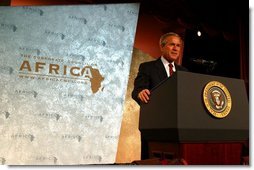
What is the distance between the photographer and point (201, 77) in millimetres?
1909

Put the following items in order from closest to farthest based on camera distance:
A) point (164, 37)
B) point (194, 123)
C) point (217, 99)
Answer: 1. point (194, 123)
2. point (217, 99)
3. point (164, 37)

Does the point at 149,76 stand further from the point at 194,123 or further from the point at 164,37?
the point at 194,123

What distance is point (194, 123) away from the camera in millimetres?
1800

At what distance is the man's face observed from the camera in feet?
8.06

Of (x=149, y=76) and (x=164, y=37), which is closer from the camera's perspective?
(x=149, y=76)

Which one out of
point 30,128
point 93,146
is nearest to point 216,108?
point 93,146

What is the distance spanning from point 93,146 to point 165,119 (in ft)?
3.23

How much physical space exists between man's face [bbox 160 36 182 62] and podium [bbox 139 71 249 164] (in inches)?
21.8

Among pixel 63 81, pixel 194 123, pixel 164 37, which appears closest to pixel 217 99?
pixel 194 123

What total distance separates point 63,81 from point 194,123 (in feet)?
4.12

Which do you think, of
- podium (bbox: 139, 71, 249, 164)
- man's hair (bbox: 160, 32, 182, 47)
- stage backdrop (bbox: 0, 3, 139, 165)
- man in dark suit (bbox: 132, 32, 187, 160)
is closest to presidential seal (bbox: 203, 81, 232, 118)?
podium (bbox: 139, 71, 249, 164)

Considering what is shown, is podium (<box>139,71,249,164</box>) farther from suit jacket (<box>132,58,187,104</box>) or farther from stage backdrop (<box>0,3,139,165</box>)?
stage backdrop (<box>0,3,139,165</box>)

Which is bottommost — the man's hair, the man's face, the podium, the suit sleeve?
the podium

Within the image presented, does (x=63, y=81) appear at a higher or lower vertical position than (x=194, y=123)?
higher
